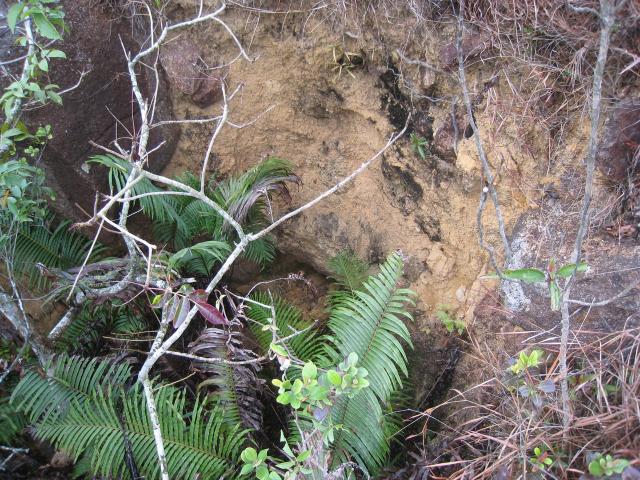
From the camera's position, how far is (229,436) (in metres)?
2.66

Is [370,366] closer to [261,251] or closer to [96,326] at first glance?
[261,251]

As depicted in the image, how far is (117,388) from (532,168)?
92.9 inches

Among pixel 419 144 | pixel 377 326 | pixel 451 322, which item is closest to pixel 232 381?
pixel 377 326

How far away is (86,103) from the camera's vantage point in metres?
3.29

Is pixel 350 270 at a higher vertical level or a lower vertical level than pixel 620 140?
lower

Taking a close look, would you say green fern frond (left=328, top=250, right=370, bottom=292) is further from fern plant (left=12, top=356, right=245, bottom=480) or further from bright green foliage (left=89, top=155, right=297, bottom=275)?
fern plant (left=12, top=356, right=245, bottom=480)

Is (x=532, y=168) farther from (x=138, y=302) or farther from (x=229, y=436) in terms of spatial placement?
(x=138, y=302)

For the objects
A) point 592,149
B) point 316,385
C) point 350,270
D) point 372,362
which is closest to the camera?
point 592,149

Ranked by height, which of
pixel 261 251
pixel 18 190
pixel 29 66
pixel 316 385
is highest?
pixel 29 66

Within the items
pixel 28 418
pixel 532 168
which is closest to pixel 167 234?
pixel 28 418

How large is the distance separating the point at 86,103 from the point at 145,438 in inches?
77.8

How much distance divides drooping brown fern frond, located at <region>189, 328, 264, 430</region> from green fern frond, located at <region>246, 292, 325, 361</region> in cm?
26

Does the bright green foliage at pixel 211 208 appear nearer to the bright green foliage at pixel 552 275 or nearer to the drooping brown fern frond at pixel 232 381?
the drooping brown fern frond at pixel 232 381

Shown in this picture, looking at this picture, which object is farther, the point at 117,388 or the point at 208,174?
the point at 208,174
